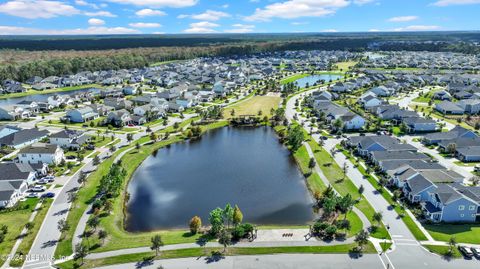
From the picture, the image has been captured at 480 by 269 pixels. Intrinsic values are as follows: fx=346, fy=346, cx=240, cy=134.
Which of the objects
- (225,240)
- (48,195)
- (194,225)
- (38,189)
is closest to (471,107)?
(225,240)

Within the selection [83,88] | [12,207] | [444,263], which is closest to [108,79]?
[83,88]

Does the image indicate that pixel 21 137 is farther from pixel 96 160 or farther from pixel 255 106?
pixel 255 106

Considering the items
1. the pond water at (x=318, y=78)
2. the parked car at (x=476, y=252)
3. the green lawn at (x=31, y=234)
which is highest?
the green lawn at (x=31, y=234)

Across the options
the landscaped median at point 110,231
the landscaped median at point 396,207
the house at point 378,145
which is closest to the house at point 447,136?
the house at point 378,145

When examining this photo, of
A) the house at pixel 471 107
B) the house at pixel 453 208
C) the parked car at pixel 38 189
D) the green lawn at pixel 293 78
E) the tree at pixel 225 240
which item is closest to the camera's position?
the tree at pixel 225 240

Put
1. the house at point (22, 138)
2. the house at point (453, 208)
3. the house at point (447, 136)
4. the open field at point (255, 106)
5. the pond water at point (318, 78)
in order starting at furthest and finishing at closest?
the pond water at point (318, 78) → the open field at point (255, 106) → the house at point (447, 136) → the house at point (22, 138) → the house at point (453, 208)

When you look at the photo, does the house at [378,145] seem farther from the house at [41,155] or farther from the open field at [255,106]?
the house at [41,155]
